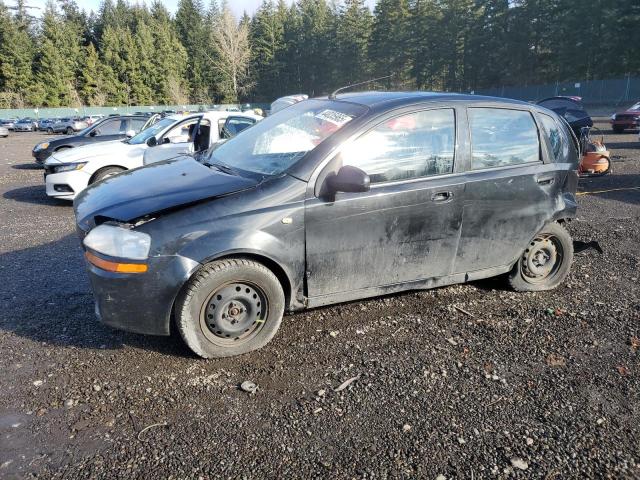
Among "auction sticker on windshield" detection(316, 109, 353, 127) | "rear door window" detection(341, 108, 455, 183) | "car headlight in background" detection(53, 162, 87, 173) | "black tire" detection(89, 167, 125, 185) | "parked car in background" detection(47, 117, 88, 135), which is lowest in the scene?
"black tire" detection(89, 167, 125, 185)

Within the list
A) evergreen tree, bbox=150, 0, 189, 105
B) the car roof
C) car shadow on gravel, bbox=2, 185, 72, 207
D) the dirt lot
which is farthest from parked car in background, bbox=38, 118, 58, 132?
the car roof

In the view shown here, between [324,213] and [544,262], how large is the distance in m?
2.53

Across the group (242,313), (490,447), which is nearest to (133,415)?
(242,313)

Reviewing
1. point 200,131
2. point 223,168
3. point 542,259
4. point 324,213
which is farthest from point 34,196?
point 542,259

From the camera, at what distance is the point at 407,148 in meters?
3.49

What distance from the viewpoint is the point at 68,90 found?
221 feet

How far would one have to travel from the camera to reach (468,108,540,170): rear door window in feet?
12.3

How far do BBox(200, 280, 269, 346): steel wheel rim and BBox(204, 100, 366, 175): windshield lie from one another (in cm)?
91

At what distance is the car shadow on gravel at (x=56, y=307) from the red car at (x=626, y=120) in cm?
2387

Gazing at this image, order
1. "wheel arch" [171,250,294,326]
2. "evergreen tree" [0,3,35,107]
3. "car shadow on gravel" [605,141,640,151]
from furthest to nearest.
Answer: "evergreen tree" [0,3,35,107] < "car shadow on gravel" [605,141,640,151] < "wheel arch" [171,250,294,326]

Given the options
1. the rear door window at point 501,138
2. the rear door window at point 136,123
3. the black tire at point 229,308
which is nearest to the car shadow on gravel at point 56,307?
the black tire at point 229,308

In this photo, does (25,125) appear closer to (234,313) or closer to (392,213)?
(234,313)

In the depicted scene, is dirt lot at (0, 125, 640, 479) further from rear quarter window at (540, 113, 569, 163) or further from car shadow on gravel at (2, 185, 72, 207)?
car shadow on gravel at (2, 185, 72, 207)

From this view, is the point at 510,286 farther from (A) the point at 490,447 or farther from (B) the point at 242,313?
(B) the point at 242,313
